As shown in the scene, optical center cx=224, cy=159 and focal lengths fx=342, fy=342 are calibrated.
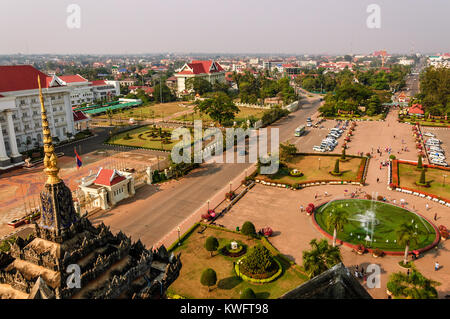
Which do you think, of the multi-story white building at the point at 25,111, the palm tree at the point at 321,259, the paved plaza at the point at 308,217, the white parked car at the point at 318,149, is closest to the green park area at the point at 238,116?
the white parked car at the point at 318,149

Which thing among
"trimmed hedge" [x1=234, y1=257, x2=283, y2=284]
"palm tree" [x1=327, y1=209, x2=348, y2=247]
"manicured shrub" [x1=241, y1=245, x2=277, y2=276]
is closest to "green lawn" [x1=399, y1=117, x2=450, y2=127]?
"palm tree" [x1=327, y1=209, x2=348, y2=247]

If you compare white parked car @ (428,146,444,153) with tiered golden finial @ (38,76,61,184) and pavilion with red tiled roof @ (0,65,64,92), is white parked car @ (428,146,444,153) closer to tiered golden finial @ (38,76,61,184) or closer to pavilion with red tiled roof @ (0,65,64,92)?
tiered golden finial @ (38,76,61,184)

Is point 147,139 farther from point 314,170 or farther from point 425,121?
point 425,121

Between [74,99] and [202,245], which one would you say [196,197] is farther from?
[74,99]

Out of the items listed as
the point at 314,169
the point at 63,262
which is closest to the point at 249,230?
the point at 63,262
